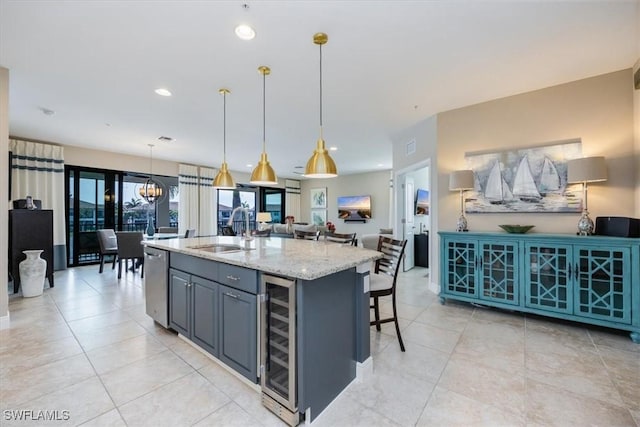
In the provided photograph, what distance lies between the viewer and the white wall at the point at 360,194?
28.6 ft

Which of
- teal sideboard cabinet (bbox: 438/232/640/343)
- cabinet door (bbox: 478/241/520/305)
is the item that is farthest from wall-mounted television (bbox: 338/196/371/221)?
cabinet door (bbox: 478/241/520/305)

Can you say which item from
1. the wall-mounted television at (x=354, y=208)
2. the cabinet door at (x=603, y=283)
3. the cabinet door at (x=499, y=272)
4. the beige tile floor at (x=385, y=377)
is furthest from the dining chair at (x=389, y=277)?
the wall-mounted television at (x=354, y=208)

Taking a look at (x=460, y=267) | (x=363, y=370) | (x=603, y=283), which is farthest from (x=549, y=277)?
(x=363, y=370)

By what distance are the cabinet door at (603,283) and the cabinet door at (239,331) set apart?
3133 mm

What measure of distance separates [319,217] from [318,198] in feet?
2.39

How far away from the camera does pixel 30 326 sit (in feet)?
9.08

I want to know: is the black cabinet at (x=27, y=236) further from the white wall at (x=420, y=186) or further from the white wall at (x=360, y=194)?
the white wall at (x=360, y=194)

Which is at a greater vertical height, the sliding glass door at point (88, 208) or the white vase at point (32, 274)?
the sliding glass door at point (88, 208)

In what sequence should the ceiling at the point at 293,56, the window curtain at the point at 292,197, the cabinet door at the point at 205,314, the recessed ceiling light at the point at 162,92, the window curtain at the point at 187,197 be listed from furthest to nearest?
1. the window curtain at the point at 292,197
2. the window curtain at the point at 187,197
3. the recessed ceiling light at the point at 162,92
4. the cabinet door at the point at 205,314
5. the ceiling at the point at 293,56

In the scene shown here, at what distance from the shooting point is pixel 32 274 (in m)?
3.75

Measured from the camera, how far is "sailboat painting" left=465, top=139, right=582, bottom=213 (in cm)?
299

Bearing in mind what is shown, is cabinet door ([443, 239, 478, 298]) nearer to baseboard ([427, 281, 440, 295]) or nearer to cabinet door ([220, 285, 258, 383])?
baseboard ([427, 281, 440, 295])

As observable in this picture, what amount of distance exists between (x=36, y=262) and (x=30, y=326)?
60.3 inches

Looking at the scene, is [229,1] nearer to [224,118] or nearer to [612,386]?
[224,118]
